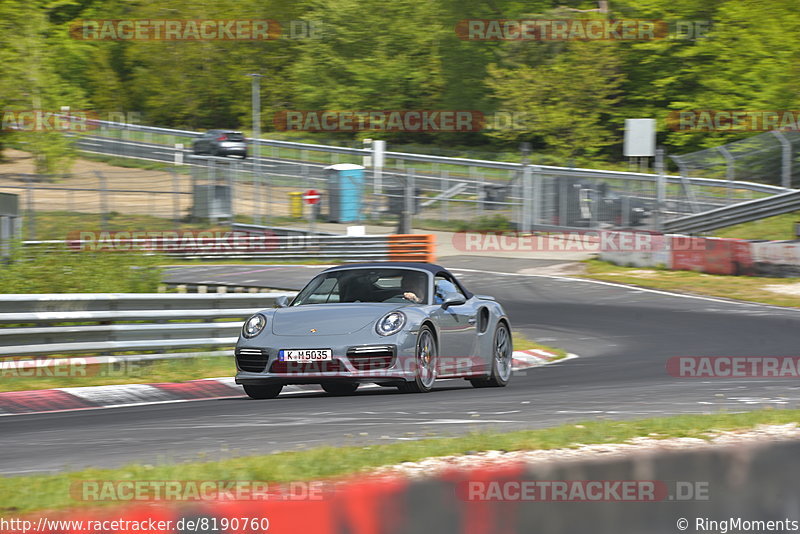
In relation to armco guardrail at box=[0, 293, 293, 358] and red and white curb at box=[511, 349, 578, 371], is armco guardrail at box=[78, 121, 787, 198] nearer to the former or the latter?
red and white curb at box=[511, 349, 578, 371]

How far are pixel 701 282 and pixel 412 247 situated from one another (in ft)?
23.4

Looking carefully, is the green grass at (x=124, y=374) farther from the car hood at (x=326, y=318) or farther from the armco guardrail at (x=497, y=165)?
the armco guardrail at (x=497, y=165)

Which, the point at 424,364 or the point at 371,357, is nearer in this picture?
the point at 371,357

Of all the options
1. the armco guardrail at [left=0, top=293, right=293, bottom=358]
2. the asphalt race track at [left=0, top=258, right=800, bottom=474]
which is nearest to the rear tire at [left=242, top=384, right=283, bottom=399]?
the asphalt race track at [left=0, top=258, right=800, bottom=474]

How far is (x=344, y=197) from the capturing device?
34031 millimetres

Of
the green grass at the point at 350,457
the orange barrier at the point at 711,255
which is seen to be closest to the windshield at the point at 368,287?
the green grass at the point at 350,457

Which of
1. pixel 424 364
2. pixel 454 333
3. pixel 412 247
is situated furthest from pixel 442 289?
pixel 412 247

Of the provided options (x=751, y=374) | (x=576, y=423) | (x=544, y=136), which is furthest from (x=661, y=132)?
Answer: (x=576, y=423)

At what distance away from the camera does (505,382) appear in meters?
11.8

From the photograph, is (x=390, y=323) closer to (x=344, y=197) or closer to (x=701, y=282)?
(x=701, y=282)

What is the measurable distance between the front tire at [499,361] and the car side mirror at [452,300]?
75cm

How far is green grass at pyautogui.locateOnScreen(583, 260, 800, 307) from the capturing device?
21.6 metres

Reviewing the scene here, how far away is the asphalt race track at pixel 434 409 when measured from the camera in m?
6.82

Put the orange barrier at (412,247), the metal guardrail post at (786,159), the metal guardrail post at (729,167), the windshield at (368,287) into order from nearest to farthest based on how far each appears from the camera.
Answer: the windshield at (368,287)
the metal guardrail post at (786,159)
the orange barrier at (412,247)
the metal guardrail post at (729,167)
